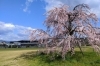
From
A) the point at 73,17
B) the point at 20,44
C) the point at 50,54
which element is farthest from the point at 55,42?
the point at 20,44

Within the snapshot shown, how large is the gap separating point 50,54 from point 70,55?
7.73 ft

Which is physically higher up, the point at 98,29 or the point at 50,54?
the point at 98,29

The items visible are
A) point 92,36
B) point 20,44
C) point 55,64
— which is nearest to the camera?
point 55,64

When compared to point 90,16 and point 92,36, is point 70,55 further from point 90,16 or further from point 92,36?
point 90,16

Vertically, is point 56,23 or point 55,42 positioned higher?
point 56,23

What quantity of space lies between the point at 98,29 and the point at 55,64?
22.7 ft

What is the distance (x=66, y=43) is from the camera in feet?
81.8

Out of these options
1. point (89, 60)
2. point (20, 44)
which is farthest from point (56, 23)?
point (20, 44)

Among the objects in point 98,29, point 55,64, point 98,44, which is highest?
point 98,29

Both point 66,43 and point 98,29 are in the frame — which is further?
point 98,29

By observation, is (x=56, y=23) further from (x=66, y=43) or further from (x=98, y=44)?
(x=98, y=44)

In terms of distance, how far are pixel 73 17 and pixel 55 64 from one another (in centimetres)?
608

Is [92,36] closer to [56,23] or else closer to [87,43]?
[87,43]

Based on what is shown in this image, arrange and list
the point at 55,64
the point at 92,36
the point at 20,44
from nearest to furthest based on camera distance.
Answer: the point at 55,64
the point at 92,36
the point at 20,44
